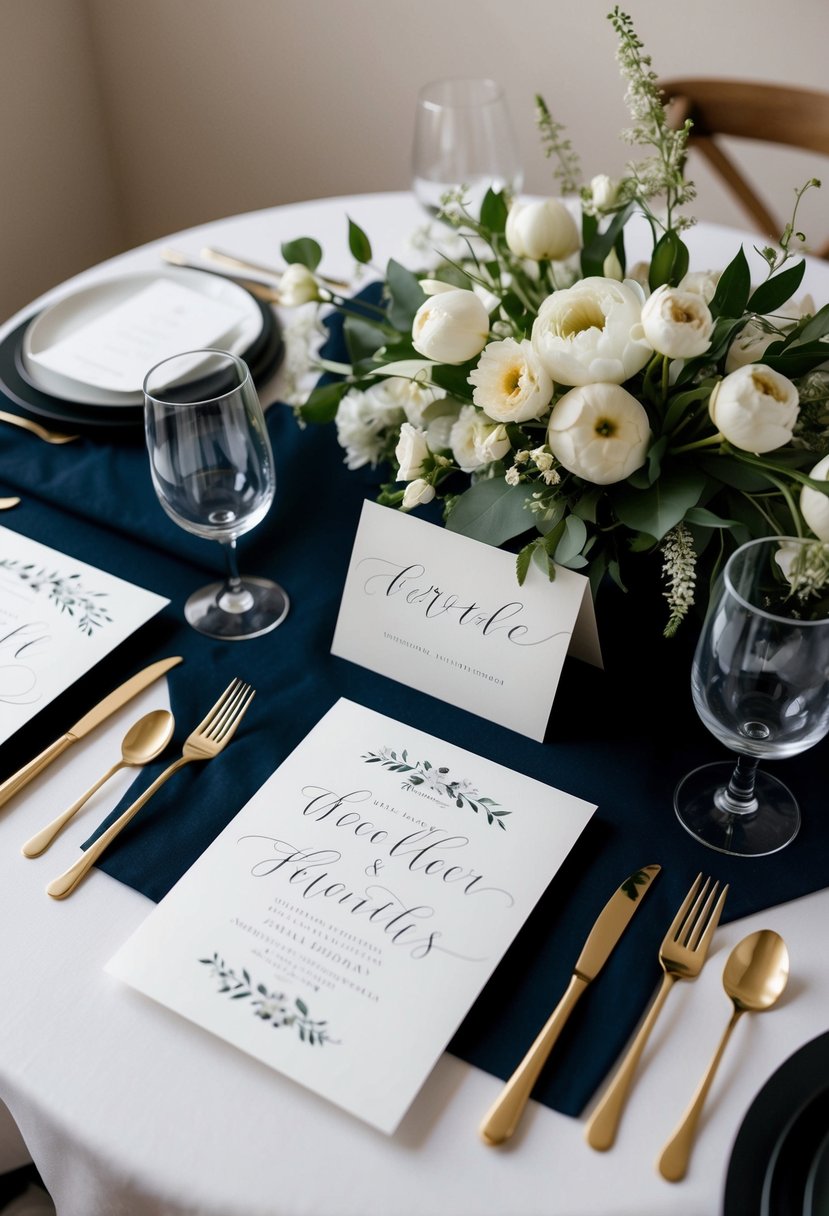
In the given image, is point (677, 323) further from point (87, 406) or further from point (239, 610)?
point (87, 406)

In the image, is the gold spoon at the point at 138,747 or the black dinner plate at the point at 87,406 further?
the black dinner plate at the point at 87,406

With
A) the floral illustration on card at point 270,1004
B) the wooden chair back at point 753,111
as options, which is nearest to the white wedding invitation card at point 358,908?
the floral illustration on card at point 270,1004

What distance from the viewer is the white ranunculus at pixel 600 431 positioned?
0.76 metres

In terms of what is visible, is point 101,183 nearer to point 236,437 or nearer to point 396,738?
point 236,437

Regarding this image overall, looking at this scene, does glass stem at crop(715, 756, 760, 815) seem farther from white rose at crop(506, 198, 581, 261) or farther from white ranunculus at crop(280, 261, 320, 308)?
white ranunculus at crop(280, 261, 320, 308)

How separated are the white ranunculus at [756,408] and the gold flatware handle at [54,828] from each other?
556mm

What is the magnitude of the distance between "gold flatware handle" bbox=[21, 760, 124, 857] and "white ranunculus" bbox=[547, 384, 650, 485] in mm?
454

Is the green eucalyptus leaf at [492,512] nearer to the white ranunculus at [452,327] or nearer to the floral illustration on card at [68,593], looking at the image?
the white ranunculus at [452,327]

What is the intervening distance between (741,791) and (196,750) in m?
0.44

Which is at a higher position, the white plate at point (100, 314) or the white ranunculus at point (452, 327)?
the white ranunculus at point (452, 327)

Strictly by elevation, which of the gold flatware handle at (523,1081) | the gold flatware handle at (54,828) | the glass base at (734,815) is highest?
the gold flatware handle at (54,828)

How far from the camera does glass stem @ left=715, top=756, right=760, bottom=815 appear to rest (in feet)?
2.67

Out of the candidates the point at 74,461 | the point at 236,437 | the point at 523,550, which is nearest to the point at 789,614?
the point at 523,550

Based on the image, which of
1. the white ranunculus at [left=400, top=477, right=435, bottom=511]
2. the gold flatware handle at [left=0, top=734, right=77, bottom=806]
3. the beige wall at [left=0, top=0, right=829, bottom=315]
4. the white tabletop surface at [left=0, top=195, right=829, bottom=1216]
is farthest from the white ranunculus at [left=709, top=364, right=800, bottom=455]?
the beige wall at [left=0, top=0, right=829, bottom=315]
